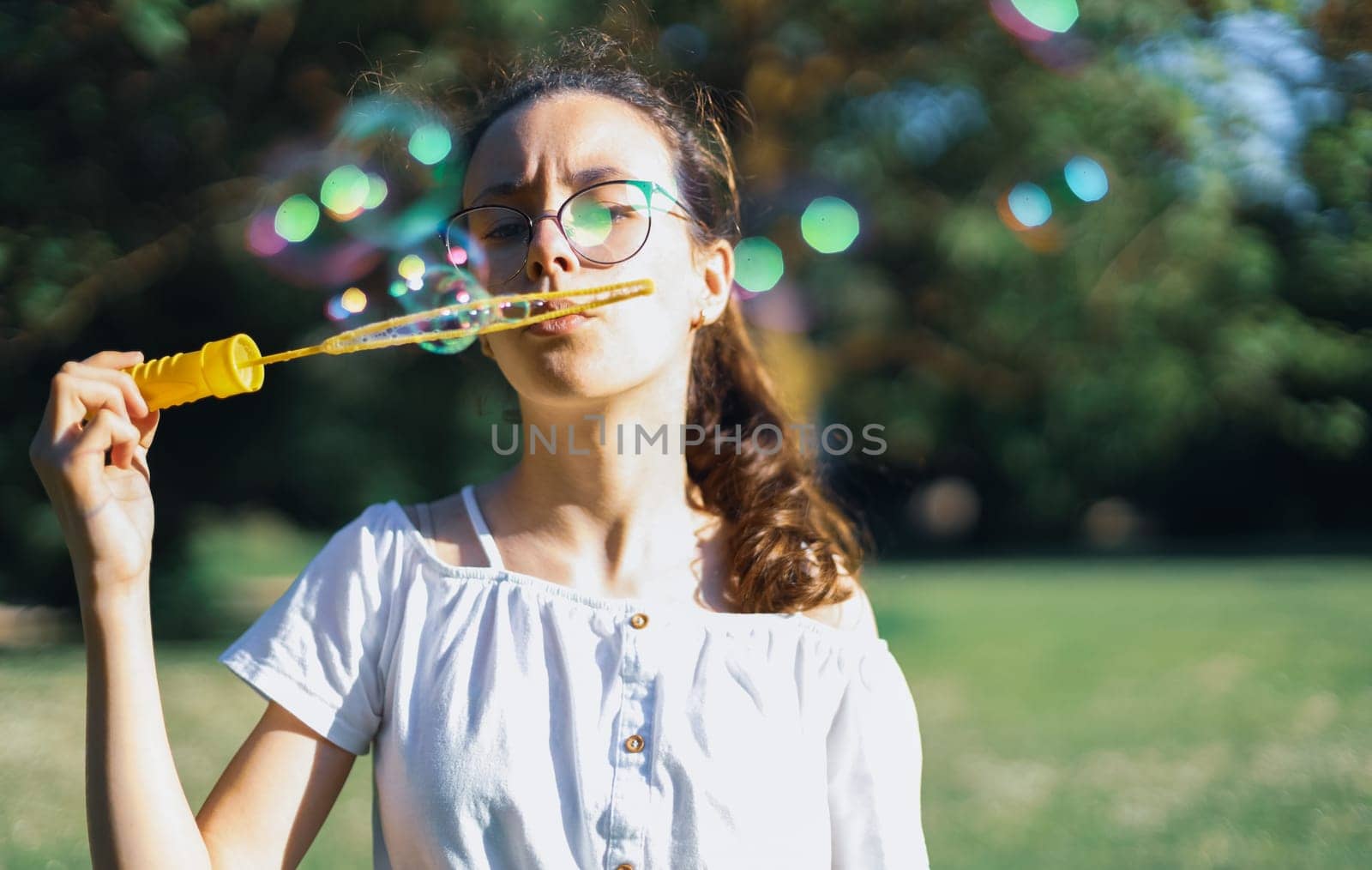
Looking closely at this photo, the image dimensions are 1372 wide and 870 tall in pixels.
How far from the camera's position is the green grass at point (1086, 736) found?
332 centimetres

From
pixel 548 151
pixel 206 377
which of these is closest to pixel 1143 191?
pixel 548 151

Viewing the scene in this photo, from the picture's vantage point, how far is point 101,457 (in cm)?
113

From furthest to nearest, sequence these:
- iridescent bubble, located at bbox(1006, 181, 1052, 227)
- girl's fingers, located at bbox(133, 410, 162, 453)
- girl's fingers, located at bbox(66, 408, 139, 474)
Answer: iridescent bubble, located at bbox(1006, 181, 1052, 227)
girl's fingers, located at bbox(133, 410, 162, 453)
girl's fingers, located at bbox(66, 408, 139, 474)

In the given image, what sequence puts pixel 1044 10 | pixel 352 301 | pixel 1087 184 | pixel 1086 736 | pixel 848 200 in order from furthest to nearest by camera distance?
pixel 848 200
pixel 1086 736
pixel 1044 10
pixel 1087 184
pixel 352 301

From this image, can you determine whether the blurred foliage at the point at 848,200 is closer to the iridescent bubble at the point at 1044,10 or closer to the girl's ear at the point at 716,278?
the iridescent bubble at the point at 1044,10

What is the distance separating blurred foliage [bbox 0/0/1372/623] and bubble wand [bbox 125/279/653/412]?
1.83 meters

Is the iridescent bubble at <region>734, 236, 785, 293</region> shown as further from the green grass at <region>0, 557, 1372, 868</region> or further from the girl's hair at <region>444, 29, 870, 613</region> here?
the green grass at <region>0, 557, 1372, 868</region>

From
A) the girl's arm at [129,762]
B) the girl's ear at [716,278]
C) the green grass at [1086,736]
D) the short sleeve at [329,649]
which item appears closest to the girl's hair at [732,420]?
the girl's ear at [716,278]

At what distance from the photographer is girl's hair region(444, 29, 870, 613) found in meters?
1.45

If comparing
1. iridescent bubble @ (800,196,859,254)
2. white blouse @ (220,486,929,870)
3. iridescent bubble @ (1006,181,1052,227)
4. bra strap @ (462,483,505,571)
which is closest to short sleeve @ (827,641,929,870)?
white blouse @ (220,486,929,870)

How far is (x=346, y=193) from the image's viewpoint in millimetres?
2123

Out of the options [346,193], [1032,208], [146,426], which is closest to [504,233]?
[146,426]

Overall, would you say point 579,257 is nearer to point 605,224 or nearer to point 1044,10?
point 605,224

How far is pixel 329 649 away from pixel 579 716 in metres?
0.26
